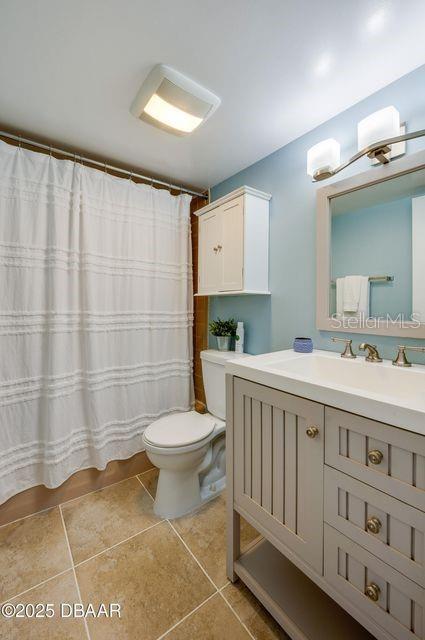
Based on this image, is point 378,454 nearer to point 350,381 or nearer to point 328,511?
point 328,511

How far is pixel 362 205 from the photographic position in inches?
49.0

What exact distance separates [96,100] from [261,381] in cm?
147

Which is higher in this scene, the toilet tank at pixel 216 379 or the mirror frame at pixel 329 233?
the mirror frame at pixel 329 233

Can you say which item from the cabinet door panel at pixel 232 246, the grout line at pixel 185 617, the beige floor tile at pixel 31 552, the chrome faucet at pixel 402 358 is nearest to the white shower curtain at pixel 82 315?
the beige floor tile at pixel 31 552

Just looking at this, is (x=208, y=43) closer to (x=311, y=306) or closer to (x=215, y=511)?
(x=311, y=306)

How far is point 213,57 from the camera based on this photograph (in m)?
1.04

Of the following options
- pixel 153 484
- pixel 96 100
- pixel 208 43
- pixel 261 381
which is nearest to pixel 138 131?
pixel 96 100

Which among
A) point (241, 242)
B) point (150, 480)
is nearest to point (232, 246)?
point (241, 242)

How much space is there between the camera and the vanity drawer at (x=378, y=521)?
2.08 feet

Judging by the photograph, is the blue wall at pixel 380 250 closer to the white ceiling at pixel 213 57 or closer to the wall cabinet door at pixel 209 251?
the white ceiling at pixel 213 57

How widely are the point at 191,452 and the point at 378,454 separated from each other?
3.35 feet

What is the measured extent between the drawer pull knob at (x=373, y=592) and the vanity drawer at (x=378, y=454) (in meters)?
0.28

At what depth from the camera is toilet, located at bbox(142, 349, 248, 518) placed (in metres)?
1.45

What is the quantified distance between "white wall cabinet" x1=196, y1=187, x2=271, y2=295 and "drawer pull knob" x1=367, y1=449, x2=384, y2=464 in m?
1.07
